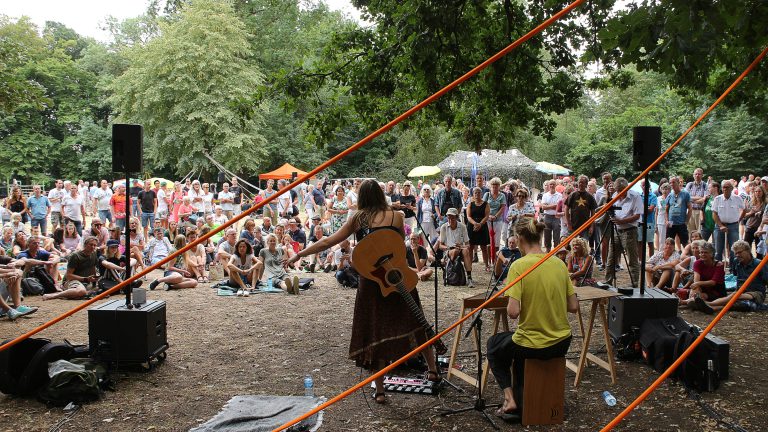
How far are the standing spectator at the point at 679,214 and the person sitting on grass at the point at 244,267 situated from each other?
7476 millimetres

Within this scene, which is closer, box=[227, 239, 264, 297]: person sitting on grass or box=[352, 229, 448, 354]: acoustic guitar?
box=[352, 229, 448, 354]: acoustic guitar

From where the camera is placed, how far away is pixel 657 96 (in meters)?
35.6

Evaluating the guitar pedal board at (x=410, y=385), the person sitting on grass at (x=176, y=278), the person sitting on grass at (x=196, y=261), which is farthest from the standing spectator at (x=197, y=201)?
the guitar pedal board at (x=410, y=385)

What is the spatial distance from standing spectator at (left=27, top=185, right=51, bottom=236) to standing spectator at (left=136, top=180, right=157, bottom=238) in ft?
6.96

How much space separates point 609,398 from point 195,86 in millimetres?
30889

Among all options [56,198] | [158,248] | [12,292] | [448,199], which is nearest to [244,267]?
[158,248]

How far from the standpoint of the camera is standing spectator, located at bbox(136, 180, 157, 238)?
617 inches

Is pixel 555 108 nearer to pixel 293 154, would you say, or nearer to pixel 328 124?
pixel 328 124

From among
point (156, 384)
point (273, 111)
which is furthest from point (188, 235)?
point (273, 111)

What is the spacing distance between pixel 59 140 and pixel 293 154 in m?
15.8

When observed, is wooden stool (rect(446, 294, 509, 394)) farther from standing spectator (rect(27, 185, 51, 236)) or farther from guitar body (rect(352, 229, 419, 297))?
standing spectator (rect(27, 185, 51, 236))

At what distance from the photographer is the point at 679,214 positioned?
1173 cm

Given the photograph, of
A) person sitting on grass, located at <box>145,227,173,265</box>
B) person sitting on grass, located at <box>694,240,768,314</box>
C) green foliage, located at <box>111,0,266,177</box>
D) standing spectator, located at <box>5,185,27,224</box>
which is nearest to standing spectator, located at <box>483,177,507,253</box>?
person sitting on grass, located at <box>694,240,768,314</box>

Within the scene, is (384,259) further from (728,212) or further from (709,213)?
(709,213)
